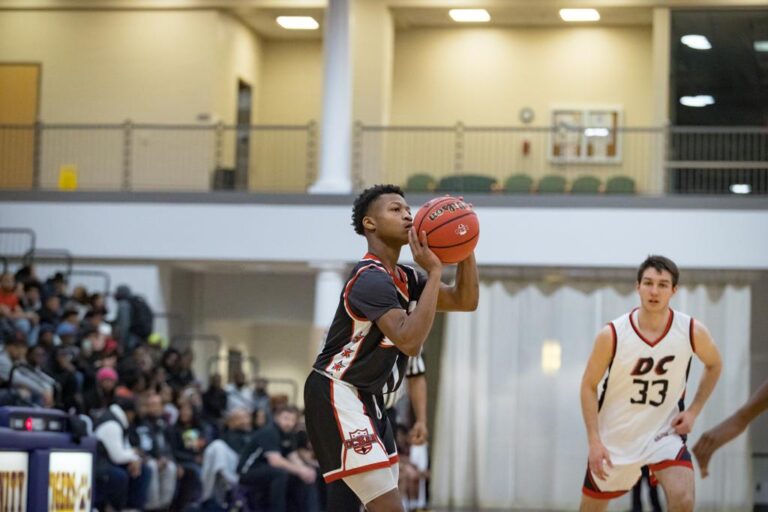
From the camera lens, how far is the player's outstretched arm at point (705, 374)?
25.1 feet

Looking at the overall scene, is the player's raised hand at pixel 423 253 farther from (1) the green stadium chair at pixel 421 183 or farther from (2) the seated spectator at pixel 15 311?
(1) the green stadium chair at pixel 421 183

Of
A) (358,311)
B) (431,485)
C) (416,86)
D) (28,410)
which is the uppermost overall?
(416,86)

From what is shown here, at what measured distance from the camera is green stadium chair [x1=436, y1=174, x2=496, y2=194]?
22.7 metres

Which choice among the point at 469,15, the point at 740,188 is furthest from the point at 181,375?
the point at 740,188

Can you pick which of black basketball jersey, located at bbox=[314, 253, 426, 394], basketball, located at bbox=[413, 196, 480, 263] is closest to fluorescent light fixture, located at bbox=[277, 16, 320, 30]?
basketball, located at bbox=[413, 196, 480, 263]

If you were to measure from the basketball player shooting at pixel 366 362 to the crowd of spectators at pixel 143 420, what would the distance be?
7.06 m

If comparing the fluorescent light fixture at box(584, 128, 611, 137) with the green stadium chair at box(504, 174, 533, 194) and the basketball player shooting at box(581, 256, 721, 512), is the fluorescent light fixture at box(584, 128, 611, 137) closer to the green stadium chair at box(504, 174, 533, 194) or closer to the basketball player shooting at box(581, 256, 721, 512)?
the green stadium chair at box(504, 174, 533, 194)

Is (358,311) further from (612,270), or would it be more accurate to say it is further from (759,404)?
(612,270)

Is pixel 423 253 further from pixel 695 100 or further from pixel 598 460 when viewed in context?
pixel 695 100

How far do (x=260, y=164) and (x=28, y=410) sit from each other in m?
18.5

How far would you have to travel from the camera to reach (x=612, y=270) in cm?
2145

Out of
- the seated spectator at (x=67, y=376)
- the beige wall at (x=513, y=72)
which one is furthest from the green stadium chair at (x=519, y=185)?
the seated spectator at (x=67, y=376)

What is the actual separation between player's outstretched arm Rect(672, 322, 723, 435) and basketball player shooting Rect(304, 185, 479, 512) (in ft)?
7.31

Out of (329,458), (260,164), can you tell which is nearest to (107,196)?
(260,164)
